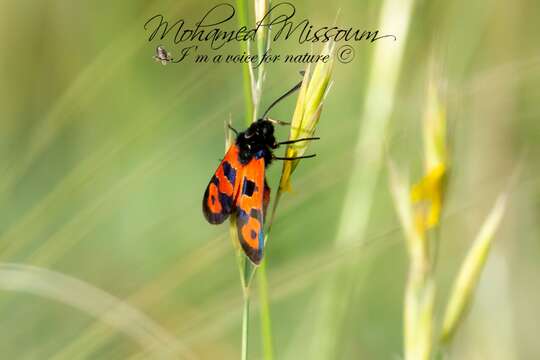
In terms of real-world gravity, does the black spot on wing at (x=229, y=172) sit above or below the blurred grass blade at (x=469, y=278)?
above

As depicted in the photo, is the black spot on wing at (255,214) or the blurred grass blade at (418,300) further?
the black spot on wing at (255,214)

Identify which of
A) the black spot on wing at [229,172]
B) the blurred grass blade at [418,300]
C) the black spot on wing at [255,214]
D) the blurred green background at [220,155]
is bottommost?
the blurred grass blade at [418,300]

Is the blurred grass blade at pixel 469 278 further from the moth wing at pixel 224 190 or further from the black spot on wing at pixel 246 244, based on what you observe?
the moth wing at pixel 224 190

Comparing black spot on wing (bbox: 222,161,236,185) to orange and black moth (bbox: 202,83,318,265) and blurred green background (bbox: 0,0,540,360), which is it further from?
blurred green background (bbox: 0,0,540,360)

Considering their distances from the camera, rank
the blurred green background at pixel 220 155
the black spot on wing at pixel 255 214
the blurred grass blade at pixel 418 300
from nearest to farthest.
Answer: the blurred grass blade at pixel 418 300 < the black spot on wing at pixel 255 214 < the blurred green background at pixel 220 155

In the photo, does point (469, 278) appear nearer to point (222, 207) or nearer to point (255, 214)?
point (255, 214)

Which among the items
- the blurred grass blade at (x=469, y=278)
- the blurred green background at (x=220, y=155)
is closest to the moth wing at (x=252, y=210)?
the blurred green background at (x=220, y=155)

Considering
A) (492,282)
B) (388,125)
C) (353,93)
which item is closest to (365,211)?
(388,125)

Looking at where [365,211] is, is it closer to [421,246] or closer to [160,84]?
[421,246]
